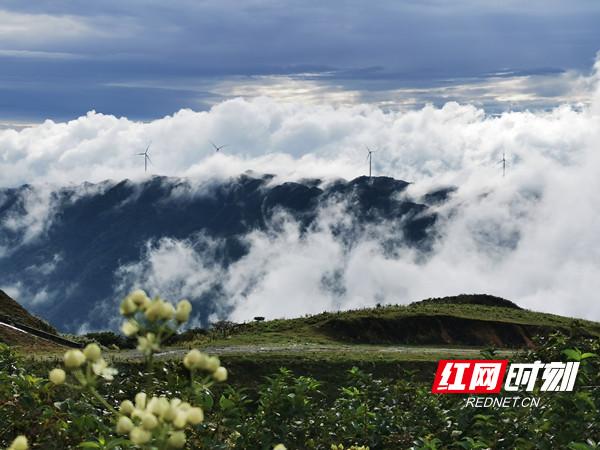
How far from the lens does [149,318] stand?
5863 millimetres

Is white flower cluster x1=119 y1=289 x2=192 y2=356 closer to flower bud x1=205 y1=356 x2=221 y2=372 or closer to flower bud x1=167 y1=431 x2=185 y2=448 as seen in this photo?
flower bud x1=205 y1=356 x2=221 y2=372

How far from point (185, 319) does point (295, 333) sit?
2574 inches

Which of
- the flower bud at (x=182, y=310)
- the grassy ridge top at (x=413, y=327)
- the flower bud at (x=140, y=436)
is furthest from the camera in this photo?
the grassy ridge top at (x=413, y=327)

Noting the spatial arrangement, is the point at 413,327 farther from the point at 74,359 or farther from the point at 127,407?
the point at 74,359

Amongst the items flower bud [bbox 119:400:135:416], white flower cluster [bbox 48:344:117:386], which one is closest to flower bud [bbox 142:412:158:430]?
white flower cluster [bbox 48:344:117:386]

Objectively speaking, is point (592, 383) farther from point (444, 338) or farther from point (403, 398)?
point (444, 338)

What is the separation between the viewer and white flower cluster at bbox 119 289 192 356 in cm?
582

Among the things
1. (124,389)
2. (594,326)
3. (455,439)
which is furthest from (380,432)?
(594,326)

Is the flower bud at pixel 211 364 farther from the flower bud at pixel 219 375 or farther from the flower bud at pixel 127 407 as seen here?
the flower bud at pixel 127 407

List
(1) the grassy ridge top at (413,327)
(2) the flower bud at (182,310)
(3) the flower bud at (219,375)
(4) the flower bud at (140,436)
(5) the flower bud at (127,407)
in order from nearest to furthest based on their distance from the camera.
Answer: (4) the flower bud at (140,436) → (3) the flower bud at (219,375) → (2) the flower bud at (182,310) → (5) the flower bud at (127,407) → (1) the grassy ridge top at (413,327)

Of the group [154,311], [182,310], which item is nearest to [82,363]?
[154,311]

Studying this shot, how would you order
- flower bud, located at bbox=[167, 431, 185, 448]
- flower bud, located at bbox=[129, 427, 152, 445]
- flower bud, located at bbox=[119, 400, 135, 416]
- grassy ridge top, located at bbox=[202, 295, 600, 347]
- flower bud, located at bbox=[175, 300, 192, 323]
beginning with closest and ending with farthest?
flower bud, located at bbox=[129, 427, 152, 445] < flower bud, located at bbox=[167, 431, 185, 448] < flower bud, located at bbox=[175, 300, 192, 323] < flower bud, located at bbox=[119, 400, 135, 416] < grassy ridge top, located at bbox=[202, 295, 600, 347]

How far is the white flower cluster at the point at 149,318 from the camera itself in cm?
582

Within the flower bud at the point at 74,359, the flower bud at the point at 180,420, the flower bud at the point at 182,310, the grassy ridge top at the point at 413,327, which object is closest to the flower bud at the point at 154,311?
the flower bud at the point at 182,310
